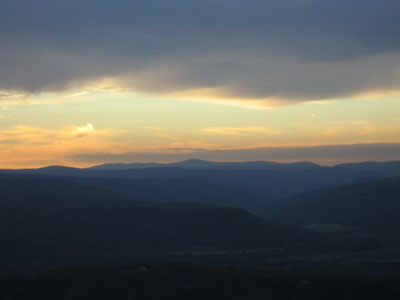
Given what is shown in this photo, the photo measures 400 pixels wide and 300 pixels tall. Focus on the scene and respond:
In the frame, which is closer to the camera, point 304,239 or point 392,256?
point 392,256

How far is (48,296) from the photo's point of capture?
104ft

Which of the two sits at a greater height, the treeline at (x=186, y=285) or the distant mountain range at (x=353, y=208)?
the treeline at (x=186, y=285)

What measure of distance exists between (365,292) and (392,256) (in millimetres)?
31678

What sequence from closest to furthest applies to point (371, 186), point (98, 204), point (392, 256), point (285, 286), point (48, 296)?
1. point (48, 296)
2. point (285, 286)
3. point (392, 256)
4. point (98, 204)
5. point (371, 186)

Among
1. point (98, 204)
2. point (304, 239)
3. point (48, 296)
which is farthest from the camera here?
point (98, 204)

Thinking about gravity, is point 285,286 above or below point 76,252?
above

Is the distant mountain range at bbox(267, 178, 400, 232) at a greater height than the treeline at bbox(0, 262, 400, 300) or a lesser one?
lesser

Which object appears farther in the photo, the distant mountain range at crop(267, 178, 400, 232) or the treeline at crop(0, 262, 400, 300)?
the distant mountain range at crop(267, 178, 400, 232)

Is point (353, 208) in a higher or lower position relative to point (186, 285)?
lower

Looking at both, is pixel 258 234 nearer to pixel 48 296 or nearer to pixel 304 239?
pixel 304 239

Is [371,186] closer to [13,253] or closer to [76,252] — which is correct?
[76,252]

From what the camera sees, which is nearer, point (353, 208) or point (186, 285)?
point (186, 285)

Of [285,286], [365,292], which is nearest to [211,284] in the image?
[285,286]

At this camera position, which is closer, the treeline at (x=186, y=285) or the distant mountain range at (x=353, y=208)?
the treeline at (x=186, y=285)
